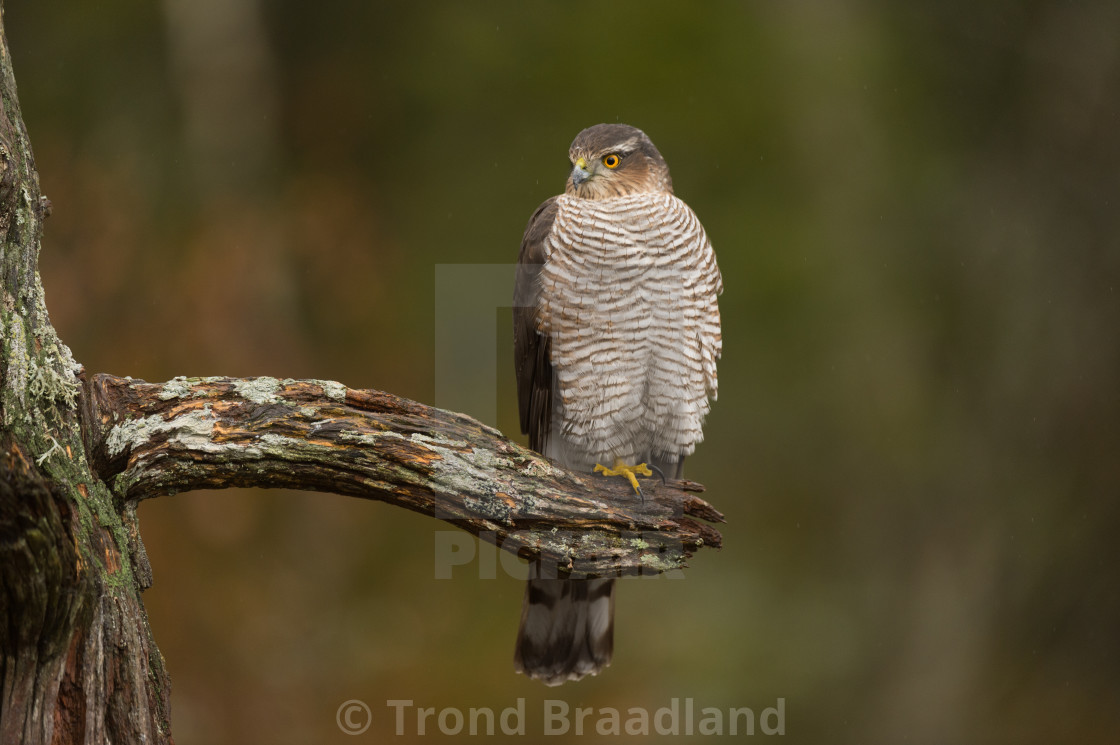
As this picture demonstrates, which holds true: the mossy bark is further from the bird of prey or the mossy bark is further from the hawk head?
the hawk head

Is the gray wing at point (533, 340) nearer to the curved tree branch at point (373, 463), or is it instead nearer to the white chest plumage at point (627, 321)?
the white chest plumage at point (627, 321)

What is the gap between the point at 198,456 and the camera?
198 centimetres

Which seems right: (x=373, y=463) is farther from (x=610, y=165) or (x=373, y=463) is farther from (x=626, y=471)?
(x=610, y=165)

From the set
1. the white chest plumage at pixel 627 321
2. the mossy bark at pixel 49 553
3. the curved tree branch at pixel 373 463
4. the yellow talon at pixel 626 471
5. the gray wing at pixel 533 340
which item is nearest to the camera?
the mossy bark at pixel 49 553

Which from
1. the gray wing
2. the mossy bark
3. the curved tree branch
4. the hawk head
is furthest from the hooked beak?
the mossy bark

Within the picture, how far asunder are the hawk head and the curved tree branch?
0.97 m

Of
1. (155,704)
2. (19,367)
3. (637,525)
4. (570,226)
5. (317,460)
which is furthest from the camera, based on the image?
(570,226)

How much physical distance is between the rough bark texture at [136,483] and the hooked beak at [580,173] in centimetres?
95

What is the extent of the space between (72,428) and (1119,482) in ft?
14.0

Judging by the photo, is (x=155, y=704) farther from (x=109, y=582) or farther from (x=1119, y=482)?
(x=1119, y=482)

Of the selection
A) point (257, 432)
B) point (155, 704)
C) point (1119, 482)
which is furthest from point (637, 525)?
point (1119, 482)

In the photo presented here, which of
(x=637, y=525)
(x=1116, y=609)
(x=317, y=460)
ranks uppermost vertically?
(x=317, y=460)

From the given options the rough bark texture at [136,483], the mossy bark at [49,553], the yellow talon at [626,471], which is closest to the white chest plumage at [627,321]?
the yellow talon at [626,471]

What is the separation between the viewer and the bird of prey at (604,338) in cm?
268
